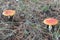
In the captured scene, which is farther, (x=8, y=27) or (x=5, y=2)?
(x=5, y=2)

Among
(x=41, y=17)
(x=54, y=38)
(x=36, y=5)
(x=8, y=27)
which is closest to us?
(x=54, y=38)

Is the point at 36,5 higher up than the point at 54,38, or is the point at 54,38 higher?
the point at 36,5

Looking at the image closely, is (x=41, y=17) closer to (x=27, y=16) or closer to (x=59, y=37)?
A: (x=27, y=16)

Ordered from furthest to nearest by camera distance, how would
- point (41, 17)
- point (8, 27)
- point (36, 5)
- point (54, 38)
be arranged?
point (36, 5) → point (41, 17) → point (8, 27) → point (54, 38)

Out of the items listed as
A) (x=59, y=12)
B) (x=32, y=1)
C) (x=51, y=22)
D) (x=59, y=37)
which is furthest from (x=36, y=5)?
(x=59, y=37)

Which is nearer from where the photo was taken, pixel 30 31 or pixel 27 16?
pixel 30 31

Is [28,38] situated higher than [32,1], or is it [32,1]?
[32,1]

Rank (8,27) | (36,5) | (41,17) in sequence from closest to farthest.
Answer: (8,27), (41,17), (36,5)

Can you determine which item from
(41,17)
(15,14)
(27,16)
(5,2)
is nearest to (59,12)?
(41,17)

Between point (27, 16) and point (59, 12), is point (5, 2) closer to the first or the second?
point (27, 16)
